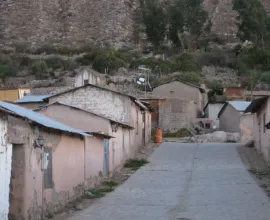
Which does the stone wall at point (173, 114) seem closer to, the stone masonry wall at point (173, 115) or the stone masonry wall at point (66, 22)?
the stone masonry wall at point (173, 115)

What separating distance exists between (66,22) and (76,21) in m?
1.53

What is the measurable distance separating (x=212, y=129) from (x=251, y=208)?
103 ft

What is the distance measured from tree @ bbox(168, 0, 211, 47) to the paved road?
43.0 meters

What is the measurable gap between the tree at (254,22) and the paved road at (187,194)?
4242 centimetres

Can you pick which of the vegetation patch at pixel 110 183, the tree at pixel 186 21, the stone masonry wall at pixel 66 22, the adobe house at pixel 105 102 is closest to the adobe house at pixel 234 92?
the tree at pixel 186 21

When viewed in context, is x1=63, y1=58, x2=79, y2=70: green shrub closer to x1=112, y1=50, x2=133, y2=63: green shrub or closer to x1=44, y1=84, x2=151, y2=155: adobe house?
x1=112, y1=50, x2=133, y2=63: green shrub

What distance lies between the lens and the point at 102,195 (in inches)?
636

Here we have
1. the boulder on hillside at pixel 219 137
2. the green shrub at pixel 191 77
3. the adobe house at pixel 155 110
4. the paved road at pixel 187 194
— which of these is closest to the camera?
the paved road at pixel 187 194

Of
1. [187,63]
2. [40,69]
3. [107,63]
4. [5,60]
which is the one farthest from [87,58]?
[187,63]

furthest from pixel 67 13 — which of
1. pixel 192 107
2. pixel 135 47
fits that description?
pixel 192 107

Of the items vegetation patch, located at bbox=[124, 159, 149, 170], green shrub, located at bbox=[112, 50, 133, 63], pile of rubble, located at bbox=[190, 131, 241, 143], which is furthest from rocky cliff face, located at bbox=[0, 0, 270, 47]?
vegetation patch, located at bbox=[124, 159, 149, 170]

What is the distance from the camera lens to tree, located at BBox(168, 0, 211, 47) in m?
67.4

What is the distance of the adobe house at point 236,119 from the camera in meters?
34.5

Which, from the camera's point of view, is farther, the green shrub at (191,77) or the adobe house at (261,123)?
the green shrub at (191,77)
